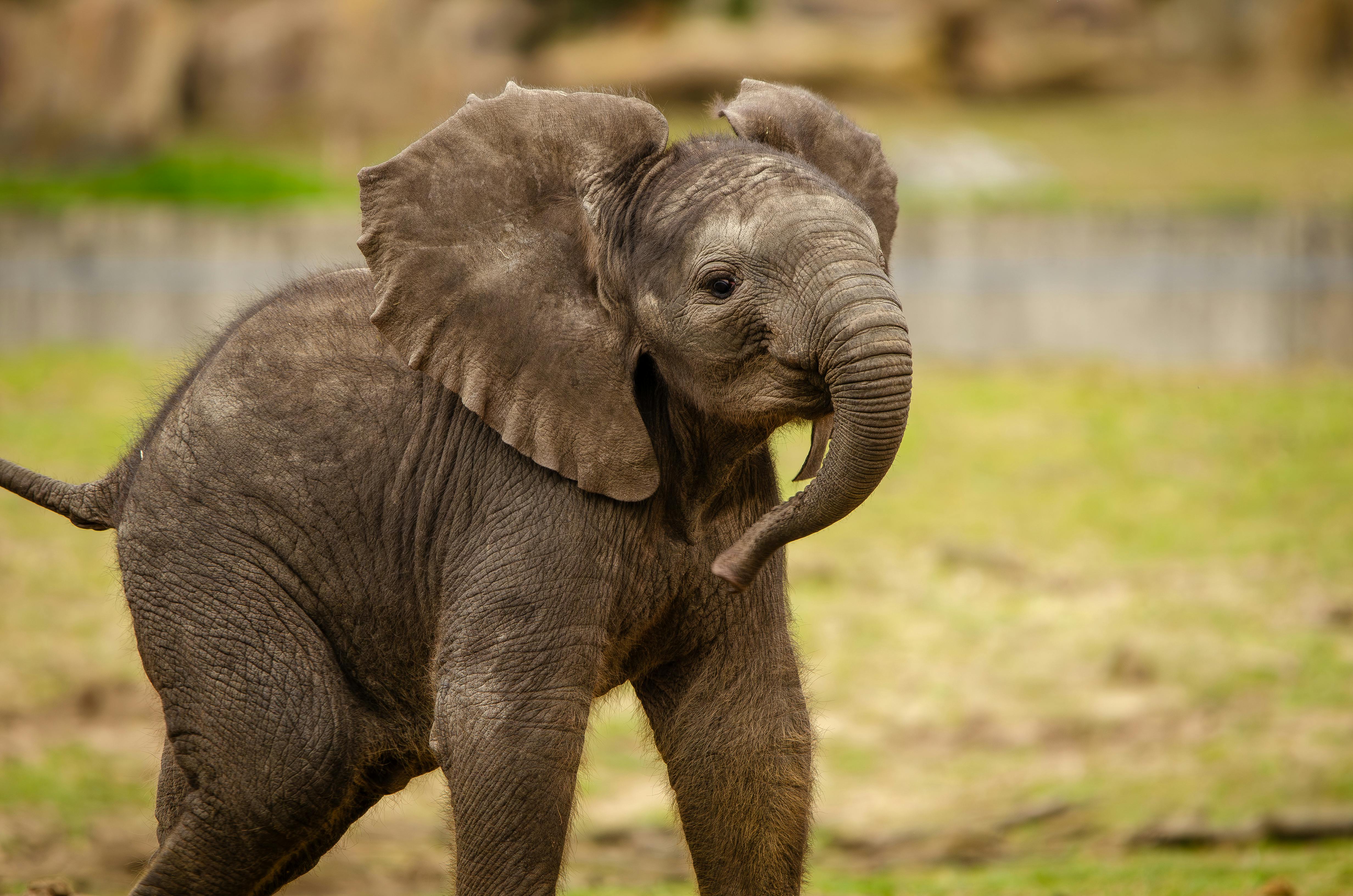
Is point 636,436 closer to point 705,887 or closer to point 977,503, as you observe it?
point 705,887

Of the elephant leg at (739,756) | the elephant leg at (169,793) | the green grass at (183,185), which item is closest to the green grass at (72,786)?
the elephant leg at (169,793)

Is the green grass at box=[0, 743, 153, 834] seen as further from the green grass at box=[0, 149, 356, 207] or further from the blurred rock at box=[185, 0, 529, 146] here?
the blurred rock at box=[185, 0, 529, 146]

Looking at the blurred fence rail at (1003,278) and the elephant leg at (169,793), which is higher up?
the blurred fence rail at (1003,278)

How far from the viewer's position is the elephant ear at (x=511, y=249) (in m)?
4.45

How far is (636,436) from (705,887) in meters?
1.44

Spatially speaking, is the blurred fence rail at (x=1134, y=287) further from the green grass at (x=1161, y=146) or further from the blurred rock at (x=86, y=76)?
the blurred rock at (x=86, y=76)

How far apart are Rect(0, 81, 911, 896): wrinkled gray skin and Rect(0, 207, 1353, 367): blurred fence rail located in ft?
41.9

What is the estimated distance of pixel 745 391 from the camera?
13.9ft

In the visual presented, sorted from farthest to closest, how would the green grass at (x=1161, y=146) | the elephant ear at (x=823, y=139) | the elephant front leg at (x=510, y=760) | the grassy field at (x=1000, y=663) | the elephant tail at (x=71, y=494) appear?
the green grass at (x=1161, y=146)
the grassy field at (x=1000, y=663)
the elephant tail at (x=71, y=494)
the elephant ear at (x=823, y=139)
the elephant front leg at (x=510, y=760)

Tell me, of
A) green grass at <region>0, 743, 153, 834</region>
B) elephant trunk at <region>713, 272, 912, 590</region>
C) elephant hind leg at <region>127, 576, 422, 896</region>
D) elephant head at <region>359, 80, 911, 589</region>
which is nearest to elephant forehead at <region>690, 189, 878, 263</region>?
elephant head at <region>359, 80, 911, 589</region>

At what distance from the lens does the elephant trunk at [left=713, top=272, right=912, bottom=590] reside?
12.9 feet

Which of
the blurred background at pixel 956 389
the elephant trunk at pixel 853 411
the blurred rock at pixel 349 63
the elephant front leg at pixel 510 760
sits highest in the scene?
the blurred rock at pixel 349 63

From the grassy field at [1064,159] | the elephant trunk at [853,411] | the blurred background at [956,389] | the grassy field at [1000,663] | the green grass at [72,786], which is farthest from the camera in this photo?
the grassy field at [1064,159]

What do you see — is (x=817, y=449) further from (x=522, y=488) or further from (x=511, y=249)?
(x=511, y=249)
